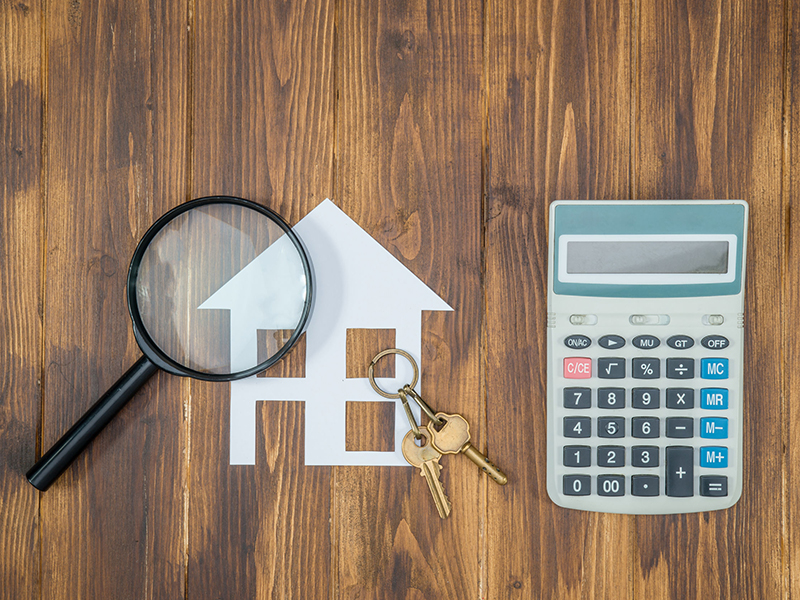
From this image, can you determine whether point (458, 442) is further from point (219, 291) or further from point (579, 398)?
point (219, 291)

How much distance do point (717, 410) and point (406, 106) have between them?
20.3 inches

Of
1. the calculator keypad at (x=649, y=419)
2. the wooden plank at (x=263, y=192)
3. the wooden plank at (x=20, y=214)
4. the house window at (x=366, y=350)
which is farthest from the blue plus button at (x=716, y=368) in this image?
the wooden plank at (x=20, y=214)

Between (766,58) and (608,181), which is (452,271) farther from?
(766,58)

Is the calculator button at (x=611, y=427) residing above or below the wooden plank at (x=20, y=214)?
below

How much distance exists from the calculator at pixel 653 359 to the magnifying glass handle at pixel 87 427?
500 millimetres

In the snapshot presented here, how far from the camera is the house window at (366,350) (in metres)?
0.63

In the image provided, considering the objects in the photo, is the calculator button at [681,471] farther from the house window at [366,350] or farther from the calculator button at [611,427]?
the house window at [366,350]

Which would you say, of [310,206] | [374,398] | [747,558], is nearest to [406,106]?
[310,206]

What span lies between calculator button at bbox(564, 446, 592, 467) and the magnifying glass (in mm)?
345

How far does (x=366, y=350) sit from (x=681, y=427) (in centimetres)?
38

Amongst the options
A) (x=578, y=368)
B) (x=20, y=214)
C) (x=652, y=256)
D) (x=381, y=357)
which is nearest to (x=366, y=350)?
(x=381, y=357)

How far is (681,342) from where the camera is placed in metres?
0.58

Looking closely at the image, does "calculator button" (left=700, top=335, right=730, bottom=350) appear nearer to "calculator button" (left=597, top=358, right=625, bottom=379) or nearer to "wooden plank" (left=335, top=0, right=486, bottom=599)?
"calculator button" (left=597, top=358, right=625, bottom=379)

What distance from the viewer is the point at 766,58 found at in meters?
0.62
